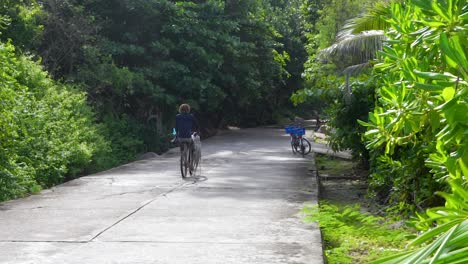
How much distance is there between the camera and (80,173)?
1797 cm

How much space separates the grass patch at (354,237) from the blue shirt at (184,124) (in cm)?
572

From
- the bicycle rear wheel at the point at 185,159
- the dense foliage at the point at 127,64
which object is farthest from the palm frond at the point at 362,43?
the dense foliage at the point at 127,64

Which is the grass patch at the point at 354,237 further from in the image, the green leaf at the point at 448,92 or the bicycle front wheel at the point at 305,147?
the bicycle front wheel at the point at 305,147

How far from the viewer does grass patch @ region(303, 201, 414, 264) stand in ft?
24.2

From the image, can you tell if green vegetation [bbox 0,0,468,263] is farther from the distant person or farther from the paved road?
the distant person

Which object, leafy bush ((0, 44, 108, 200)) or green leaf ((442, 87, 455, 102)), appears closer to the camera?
green leaf ((442, 87, 455, 102))

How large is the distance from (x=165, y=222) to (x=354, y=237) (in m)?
2.44

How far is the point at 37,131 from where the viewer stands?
15.1m

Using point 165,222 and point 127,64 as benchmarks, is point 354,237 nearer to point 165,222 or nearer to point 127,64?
point 165,222

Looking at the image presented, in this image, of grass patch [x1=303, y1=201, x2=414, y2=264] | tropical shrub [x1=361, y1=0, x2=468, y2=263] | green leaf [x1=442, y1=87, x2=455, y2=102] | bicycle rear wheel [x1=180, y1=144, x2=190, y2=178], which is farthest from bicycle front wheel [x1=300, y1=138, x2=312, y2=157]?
green leaf [x1=442, y1=87, x2=455, y2=102]

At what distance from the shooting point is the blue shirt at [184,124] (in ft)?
50.0

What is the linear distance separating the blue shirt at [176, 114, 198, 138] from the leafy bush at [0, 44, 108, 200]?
2.69 m

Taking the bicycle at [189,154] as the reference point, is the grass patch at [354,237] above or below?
below

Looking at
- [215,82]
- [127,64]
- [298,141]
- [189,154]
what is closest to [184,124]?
[189,154]
